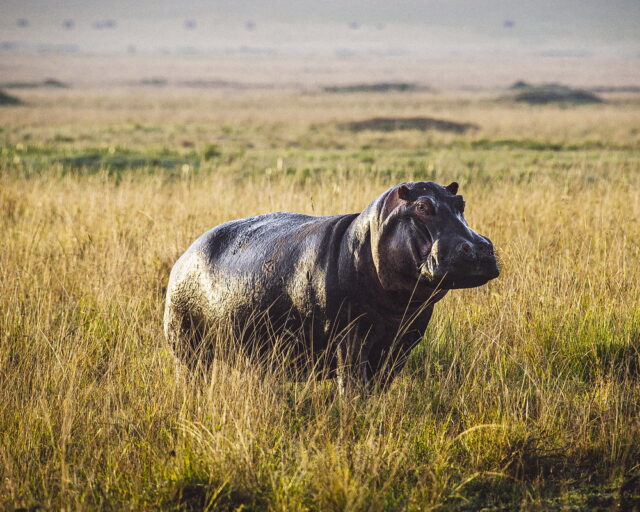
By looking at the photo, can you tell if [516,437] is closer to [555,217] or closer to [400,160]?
[555,217]

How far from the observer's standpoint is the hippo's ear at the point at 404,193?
3.07m

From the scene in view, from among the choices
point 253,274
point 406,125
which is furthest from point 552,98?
point 253,274

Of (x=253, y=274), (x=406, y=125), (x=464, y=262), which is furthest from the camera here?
(x=406, y=125)

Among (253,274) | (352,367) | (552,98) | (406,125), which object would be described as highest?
(552,98)

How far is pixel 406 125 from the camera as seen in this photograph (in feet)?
93.5

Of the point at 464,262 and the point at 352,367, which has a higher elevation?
the point at 464,262

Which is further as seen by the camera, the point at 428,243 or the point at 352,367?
the point at 352,367

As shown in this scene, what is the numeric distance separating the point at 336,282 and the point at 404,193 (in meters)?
0.58

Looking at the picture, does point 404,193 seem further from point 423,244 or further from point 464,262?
point 464,262

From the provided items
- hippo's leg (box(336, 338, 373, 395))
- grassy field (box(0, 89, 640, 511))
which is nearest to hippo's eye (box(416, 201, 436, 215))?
hippo's leg (box(336, 338, 373, 395))

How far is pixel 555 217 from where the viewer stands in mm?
7879

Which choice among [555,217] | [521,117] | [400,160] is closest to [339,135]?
[400,160]

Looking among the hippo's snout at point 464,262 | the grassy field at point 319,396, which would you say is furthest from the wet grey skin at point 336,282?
the grassy field at point 319,396

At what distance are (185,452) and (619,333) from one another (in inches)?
119
